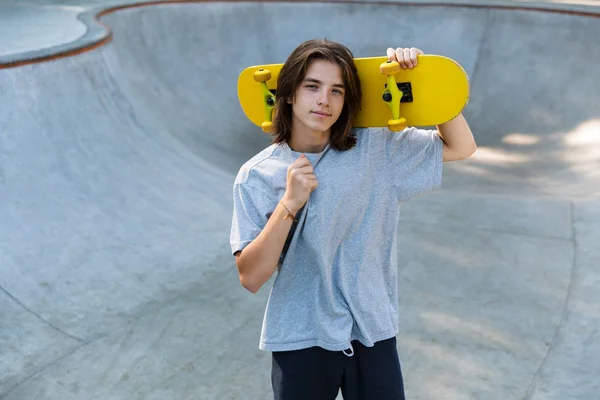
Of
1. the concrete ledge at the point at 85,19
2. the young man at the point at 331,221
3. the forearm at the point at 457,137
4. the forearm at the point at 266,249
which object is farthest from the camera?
the concrete ledge at the point at 85,19

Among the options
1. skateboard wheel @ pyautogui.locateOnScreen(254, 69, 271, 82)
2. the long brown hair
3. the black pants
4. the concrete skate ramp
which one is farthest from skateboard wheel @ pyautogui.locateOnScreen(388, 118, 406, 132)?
the concrete skate ramp

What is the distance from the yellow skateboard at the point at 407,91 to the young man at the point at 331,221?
0.15 ft

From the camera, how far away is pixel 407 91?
207 centimetres

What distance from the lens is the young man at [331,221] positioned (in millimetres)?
1966

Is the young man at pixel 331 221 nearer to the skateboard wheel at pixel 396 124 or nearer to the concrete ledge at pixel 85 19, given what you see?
the skateboard wheel at pixel 396 124

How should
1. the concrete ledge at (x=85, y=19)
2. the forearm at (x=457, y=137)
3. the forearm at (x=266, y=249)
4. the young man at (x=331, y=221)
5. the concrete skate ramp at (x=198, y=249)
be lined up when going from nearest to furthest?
1. the forearm at (x=266, y=249)
2. the young man at (x=331, y=221)
3. the forearm at (x=457, y=137)
4. the concrete skate ramp at (x=198, y=249)
5. the concrete ledge at (x=85, y=19)

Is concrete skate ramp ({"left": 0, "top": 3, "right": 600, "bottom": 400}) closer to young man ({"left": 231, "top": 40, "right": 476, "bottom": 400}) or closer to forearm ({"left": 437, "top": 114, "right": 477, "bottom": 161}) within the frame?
young man ({"left": 231, "top": 40, "right": 476, "bottom": 400})

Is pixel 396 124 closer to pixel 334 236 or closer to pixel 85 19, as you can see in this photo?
pixel 334 236

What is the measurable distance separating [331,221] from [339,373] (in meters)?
0.47

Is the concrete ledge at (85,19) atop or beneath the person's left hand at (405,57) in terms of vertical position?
beneath

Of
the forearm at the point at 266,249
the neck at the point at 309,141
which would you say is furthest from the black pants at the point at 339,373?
the neck at the point at 309,141

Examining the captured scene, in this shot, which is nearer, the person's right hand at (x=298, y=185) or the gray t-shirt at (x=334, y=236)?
the person's right hand at (x=298, y=185)

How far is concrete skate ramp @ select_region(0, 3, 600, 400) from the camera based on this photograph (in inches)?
143

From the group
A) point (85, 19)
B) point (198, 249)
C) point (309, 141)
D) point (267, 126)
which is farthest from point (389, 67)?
point (85, 19)
